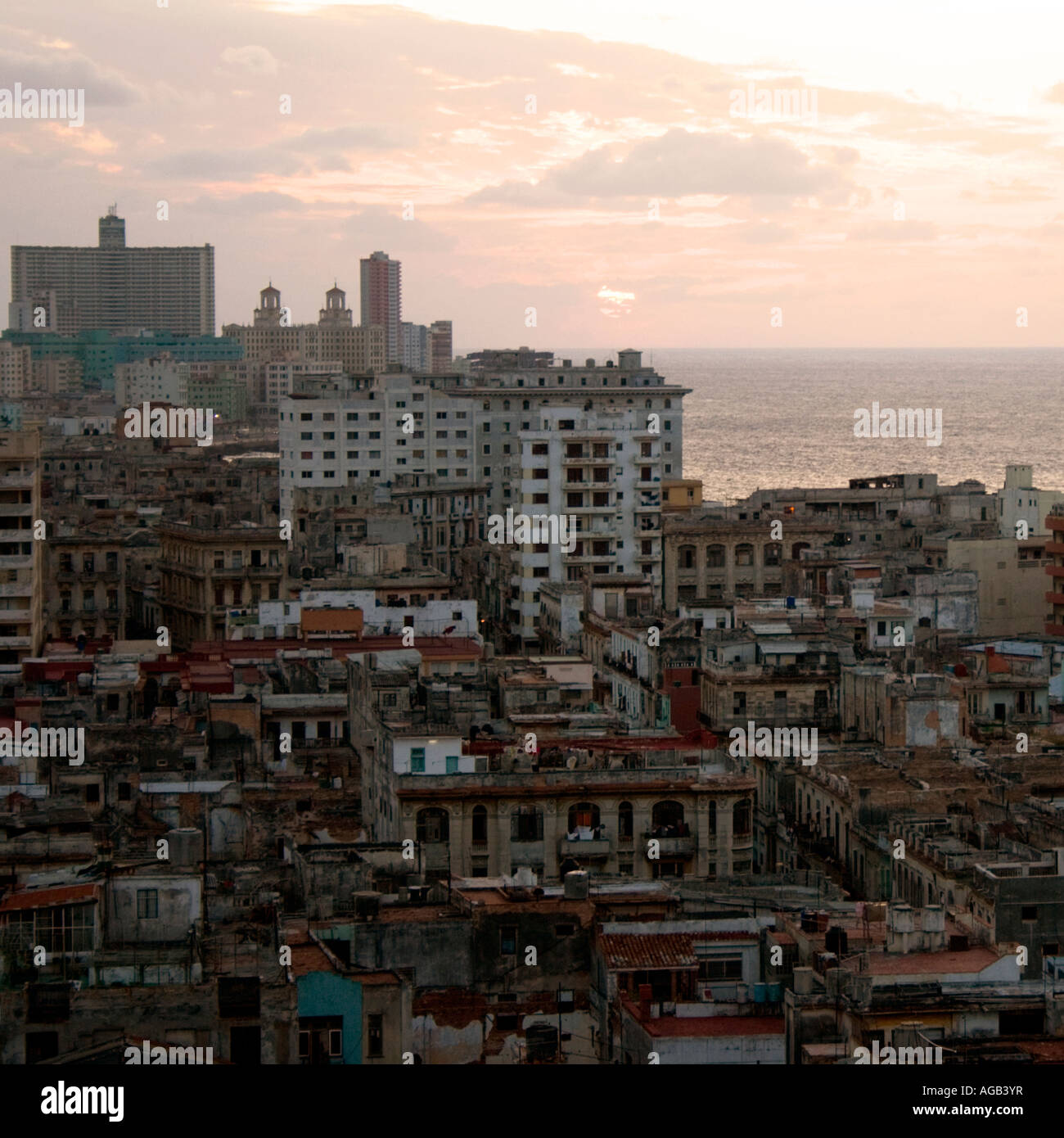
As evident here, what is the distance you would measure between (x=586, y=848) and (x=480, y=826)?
217 cm

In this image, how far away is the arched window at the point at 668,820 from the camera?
133ft

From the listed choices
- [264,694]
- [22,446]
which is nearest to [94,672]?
[264,694]

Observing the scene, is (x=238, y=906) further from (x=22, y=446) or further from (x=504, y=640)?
(x=504, y=640)

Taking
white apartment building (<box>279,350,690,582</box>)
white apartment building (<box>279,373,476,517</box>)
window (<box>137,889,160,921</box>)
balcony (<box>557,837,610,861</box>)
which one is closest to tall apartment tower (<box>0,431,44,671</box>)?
balcony (<box>557,837,610,861</box>)

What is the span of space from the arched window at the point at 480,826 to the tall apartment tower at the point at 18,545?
2889cm

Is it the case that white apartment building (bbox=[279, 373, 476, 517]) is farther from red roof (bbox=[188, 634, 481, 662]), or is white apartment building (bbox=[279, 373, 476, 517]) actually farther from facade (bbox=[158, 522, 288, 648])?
red roof (bbox=[188, 634, 481, 662])

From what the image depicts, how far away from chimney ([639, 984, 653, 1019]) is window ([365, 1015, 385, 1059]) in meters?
3.48

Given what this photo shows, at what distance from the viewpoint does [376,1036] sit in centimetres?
2541

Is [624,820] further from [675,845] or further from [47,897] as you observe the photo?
[47,897]

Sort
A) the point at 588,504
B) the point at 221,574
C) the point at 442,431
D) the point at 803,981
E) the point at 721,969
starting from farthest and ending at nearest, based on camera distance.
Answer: the point at 442,431
the point at 588,504
the point at 221,574
the point at 721,969
the point at 803,981

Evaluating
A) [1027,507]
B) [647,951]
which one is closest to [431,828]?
[647,951]

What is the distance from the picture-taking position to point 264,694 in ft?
167
